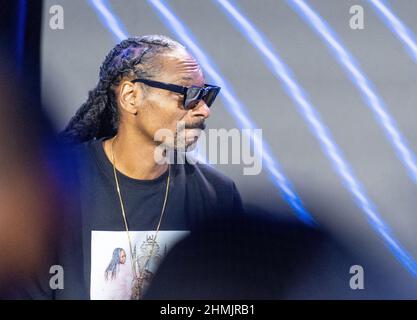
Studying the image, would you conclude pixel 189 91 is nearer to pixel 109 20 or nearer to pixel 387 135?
pixel 109 20

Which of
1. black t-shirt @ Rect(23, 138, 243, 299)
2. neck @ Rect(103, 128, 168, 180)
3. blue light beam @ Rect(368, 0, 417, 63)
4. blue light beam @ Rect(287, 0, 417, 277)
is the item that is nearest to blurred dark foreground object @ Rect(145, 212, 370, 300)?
black t-shirt @ Rect(23, 138, 243, 299)

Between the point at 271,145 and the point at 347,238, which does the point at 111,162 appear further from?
the point at 347,238

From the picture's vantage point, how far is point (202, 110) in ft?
10.0

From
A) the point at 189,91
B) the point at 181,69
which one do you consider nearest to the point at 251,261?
the point at 189,91

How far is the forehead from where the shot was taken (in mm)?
3023

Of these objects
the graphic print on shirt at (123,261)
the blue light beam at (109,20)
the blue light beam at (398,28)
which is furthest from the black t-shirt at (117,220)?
the blue light beam at (398,28)

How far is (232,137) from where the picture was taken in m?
3.08

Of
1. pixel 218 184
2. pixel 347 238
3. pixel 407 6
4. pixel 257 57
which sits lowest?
pixel 347 238

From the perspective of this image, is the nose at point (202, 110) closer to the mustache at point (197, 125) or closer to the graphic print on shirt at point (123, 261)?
the mustache at point (197, 125)

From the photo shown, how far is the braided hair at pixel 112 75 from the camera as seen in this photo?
3047 mm

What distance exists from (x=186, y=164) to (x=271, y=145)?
0.39m

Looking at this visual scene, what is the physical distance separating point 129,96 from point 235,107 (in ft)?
1.55
